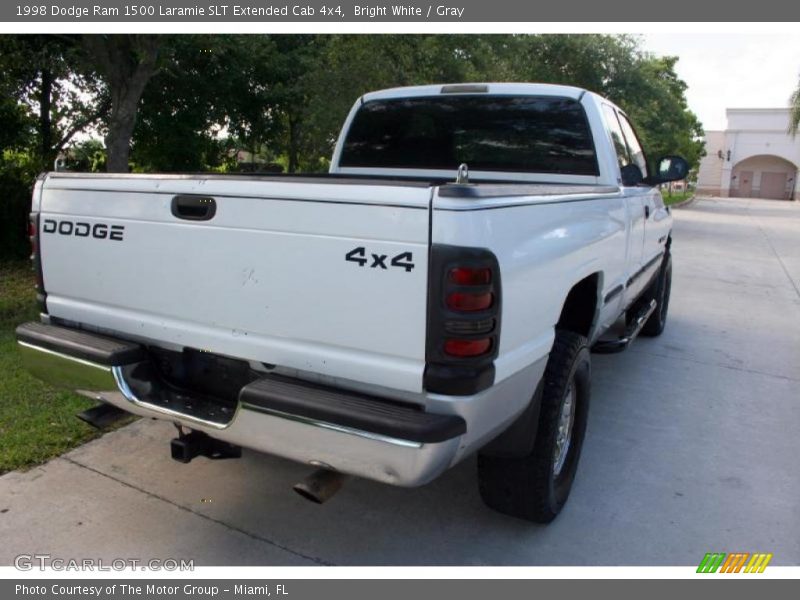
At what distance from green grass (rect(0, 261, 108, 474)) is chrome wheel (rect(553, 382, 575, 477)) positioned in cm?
267

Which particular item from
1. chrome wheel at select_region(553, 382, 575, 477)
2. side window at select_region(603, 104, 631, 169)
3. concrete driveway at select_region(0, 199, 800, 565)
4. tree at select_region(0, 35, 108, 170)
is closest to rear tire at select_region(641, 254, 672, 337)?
concrete driveway at select_region(0, 199, 800, 565)

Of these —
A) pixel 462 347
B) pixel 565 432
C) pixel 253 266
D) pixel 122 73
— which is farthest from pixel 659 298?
pixel 122 73

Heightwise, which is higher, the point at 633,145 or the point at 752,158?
the point at 752,158

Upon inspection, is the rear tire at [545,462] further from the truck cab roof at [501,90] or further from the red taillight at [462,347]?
the truck cab roof at [501,90]

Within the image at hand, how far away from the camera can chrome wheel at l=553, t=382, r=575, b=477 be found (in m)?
3.22

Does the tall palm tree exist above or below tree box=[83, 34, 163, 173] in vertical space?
above

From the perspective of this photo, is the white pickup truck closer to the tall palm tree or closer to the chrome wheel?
the chrome wheel

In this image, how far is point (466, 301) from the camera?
216 cm

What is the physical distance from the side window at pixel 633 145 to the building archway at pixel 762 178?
71.6 meters

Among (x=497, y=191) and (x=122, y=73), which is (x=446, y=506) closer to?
(x=497, y=191)

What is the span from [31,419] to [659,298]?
17.4 feet

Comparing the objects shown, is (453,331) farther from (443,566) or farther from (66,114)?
(66,114)

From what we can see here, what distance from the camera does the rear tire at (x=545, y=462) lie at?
287cm

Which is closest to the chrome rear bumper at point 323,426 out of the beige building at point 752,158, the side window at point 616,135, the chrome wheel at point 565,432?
the chrome wheel at point 565,432
